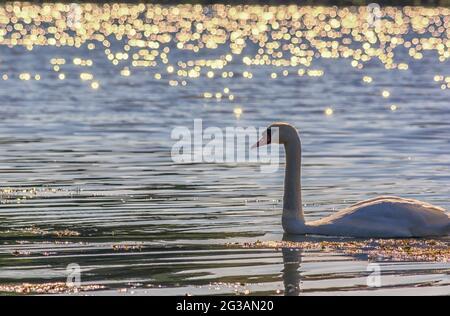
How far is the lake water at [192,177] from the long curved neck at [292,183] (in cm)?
33

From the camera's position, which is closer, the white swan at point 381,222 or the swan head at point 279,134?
the white swan at point 381,222

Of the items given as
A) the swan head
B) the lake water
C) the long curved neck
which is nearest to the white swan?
the long curved neck

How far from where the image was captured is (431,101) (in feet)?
119

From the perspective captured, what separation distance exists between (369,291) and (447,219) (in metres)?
3.64

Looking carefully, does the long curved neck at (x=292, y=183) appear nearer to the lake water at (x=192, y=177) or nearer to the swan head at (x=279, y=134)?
the swan head at (x=279, y=134)

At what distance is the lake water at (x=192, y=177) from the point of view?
13.3 meters

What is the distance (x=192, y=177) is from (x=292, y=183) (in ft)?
15.7

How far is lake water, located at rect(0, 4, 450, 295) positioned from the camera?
13281mm

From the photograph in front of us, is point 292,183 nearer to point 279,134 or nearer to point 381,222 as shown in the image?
point 279,134

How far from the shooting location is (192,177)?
68.5 ft

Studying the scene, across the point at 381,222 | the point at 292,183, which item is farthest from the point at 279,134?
the point at 381,222

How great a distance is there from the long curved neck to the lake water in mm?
327

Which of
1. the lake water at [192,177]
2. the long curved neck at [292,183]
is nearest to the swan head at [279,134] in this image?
the long curved neck at [292,183]

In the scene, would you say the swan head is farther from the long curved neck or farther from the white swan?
the white swan
